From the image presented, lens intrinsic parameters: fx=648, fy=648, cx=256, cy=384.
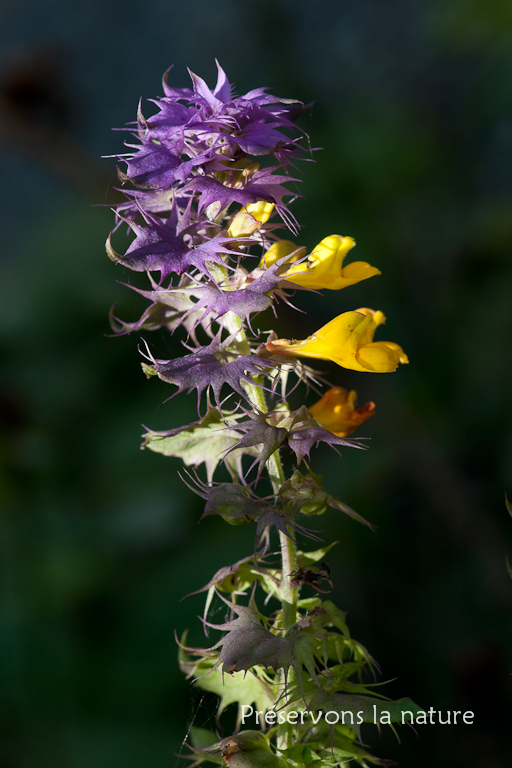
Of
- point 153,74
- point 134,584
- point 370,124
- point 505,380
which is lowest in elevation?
point 134,584

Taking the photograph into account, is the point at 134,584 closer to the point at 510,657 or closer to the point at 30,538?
the point at 30,538

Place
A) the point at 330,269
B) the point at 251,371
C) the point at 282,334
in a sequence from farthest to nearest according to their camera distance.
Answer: the point at 282,334, the point at 330,269, the point at 251,371

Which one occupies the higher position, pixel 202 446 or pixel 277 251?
pixel 277 251

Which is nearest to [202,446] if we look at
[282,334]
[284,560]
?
[284,560]

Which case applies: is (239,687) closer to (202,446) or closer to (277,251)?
(202,446)

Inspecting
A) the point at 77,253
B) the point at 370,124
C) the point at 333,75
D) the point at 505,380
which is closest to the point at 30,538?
the point at 77,253

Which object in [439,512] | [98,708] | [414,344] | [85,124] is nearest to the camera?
[98,708]
